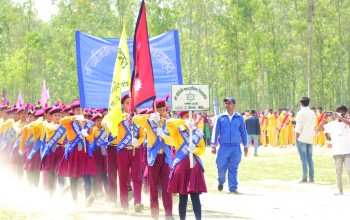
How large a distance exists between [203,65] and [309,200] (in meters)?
48.1

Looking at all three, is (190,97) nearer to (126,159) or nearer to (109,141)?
(126,159)

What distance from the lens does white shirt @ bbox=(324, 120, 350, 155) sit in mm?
13406

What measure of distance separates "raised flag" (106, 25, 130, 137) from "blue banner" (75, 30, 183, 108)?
4.14 m

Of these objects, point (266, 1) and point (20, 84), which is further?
point (20, 84)

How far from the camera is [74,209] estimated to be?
11.9 metres

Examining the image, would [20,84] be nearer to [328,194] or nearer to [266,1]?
[266,1]

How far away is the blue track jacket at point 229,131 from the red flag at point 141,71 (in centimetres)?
414

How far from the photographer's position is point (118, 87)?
10.6m

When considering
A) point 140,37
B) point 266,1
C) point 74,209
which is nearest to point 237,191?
point 74,209

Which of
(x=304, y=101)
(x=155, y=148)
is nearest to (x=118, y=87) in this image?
(x=155, y=148)

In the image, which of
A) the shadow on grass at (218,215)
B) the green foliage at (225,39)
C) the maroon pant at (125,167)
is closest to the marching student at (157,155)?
the shadow on grass at (218,215)

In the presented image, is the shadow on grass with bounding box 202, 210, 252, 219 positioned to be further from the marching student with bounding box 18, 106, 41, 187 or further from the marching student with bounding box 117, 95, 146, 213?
the marching student with bounding box 18, 106, 41, 187

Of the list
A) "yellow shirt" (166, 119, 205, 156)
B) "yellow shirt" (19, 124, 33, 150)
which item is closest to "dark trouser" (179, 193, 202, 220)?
"yellow shirt" (166, 119, 205, 156)

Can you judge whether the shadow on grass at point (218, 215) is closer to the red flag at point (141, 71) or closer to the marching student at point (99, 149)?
the red flag at point (141, 71)
